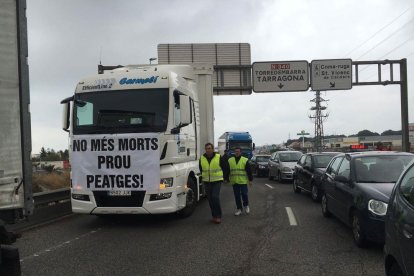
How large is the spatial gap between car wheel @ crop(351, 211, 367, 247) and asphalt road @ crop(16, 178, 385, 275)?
128mm

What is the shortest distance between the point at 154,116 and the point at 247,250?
3.61 m

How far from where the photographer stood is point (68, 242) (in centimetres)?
821

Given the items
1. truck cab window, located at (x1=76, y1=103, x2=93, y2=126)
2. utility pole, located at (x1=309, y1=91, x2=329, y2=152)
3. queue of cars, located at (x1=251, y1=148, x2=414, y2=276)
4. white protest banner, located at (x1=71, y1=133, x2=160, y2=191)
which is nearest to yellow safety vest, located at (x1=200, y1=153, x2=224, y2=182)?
white protest banner, located at (x1=71, y1=133, x2=160, y2=191)

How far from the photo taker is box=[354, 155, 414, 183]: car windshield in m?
8.10

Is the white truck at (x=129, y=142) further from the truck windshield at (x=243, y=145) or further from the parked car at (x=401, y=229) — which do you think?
the truck windshield at (x=243, y=145)

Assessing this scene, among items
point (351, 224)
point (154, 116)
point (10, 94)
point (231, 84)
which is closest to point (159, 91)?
point (154, 116)

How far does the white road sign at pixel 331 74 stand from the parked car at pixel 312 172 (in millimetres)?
7889

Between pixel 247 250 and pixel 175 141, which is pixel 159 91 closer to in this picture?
pixel 175 141

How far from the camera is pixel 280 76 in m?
22.8

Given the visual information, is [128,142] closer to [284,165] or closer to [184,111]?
[184,111]

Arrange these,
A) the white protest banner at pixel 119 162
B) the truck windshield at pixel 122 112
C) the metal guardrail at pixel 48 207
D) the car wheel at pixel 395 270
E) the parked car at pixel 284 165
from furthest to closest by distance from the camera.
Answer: the parked car at pixel 284 165 < the metal guardrail at pixel 48 207 < the truck windshield at pixel 122 112 < the white protest banner at pixel 119 162 < the car wheel at pixel 395 270

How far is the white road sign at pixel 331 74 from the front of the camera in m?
23.0

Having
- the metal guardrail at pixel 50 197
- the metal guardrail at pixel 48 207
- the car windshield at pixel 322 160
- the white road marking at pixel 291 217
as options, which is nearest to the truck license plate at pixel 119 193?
the metal guardrail at pixel 48 207

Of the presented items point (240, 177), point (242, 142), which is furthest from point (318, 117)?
point (240, 177)
